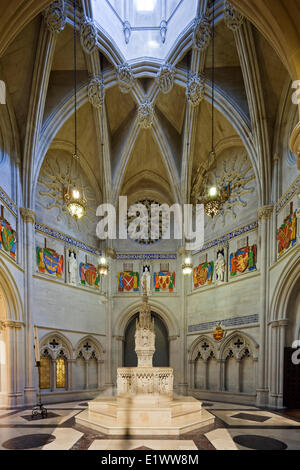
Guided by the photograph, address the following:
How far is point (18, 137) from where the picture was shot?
14.2m

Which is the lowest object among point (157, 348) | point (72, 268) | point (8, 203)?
point (157, 348)

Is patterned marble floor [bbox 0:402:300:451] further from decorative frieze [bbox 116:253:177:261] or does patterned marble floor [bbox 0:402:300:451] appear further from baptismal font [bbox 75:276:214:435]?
decorative frieze [bbox 116:253:177:261]

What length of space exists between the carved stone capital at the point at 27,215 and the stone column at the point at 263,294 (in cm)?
956

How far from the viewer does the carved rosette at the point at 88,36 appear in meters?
13.6

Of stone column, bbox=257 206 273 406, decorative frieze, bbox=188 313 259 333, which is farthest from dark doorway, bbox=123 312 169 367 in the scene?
stone column, bbox=257 206 273 406

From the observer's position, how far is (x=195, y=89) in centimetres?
1567

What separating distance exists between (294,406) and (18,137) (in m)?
14.9

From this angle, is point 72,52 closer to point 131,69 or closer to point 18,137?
point 131,69

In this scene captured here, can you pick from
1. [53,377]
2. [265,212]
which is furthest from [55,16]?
[53,377]

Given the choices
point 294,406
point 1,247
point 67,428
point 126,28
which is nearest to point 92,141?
point 126,28

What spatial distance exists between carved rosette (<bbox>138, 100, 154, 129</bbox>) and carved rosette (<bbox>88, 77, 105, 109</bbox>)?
6.81 ft

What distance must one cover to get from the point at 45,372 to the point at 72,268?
485 cm

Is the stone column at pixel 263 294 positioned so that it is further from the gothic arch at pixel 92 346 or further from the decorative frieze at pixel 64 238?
the decorative frieze at pixel 64 238

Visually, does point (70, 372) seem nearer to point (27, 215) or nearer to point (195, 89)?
point (27, 215)
